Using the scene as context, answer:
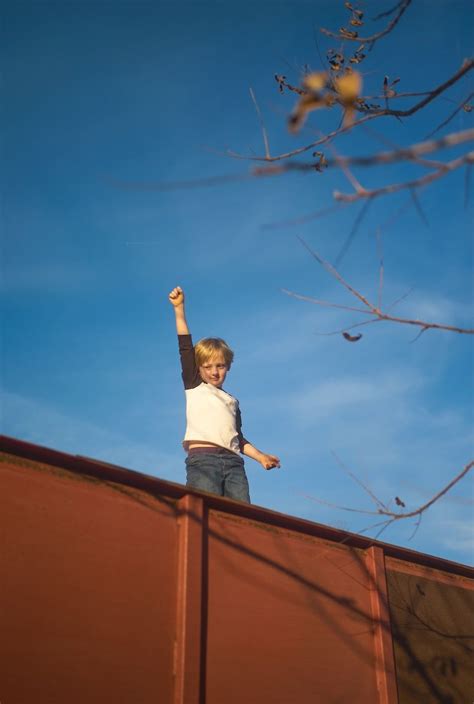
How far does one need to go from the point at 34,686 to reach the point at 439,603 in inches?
106

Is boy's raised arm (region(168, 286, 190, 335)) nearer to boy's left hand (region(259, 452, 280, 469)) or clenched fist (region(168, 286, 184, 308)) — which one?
clenched fist (region(168, 286, 184, 308))

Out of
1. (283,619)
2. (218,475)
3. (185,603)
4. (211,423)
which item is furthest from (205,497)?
(211,423)

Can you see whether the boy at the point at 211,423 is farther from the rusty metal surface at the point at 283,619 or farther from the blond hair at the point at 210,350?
the rusty metal surface at the point at 283,619

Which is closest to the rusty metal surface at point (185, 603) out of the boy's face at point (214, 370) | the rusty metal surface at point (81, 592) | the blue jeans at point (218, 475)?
the rusty metal surface at point (81, 592)

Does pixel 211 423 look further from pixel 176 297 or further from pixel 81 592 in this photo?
pixel 81 592

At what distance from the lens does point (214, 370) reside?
184 inches

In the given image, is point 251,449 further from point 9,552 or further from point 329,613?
point 9,552

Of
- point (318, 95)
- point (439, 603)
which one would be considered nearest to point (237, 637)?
point (439, 603)

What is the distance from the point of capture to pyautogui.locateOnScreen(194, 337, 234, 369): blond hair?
4691mm

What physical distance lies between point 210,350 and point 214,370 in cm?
14

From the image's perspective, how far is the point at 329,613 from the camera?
11.8 feet

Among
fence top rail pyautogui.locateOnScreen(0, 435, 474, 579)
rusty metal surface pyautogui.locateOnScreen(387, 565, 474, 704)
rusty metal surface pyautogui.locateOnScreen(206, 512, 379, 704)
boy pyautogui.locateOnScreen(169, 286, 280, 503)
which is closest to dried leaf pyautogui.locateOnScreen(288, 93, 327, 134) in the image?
fence top rail pyautogui.locateOnScreen(0, 435, 474, 579)

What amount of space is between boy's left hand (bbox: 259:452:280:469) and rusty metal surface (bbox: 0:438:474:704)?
0.78 metres

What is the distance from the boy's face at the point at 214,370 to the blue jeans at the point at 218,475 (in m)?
0.60
